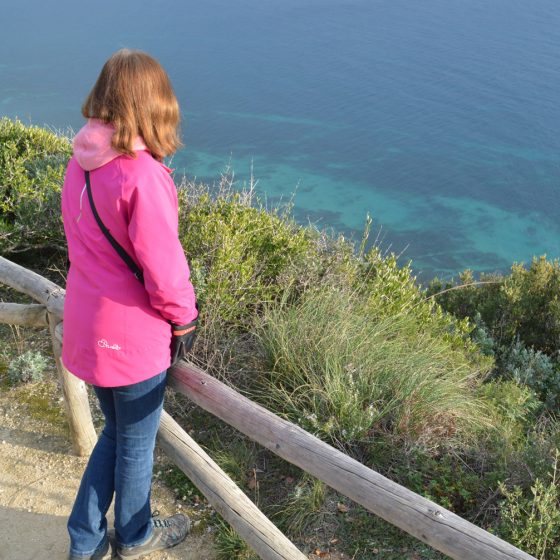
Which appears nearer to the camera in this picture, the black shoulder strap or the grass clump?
the black shoulder strap

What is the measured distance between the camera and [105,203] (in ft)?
7.04

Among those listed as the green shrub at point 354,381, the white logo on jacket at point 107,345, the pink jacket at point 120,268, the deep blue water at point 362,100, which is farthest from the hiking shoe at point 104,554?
the deep blue water at point 362,100

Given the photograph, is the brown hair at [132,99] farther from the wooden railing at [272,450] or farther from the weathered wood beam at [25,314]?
the weathered wood beam at [25,314]

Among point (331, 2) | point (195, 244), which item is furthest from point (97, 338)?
point (331, 2)

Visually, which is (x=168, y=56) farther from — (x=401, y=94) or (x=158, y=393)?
(x=158, y=393)

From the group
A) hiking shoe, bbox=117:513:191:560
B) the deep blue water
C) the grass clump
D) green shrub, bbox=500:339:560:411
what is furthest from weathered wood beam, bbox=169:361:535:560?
the deep blue water

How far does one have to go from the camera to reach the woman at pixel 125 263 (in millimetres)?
2107

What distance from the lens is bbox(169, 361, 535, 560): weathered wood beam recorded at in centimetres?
208

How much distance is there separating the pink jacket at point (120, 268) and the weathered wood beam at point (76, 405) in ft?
3.01

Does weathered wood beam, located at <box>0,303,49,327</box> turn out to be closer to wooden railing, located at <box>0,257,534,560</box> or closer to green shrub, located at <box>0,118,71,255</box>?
wooden railing, located at <box>0,257,534,560</box>

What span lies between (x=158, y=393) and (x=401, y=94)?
65.3 feet

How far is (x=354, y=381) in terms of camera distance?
3764 mm

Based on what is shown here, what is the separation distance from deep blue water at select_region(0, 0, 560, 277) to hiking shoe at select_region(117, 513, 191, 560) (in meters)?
9.80

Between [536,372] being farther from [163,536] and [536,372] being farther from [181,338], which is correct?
[181,338]
